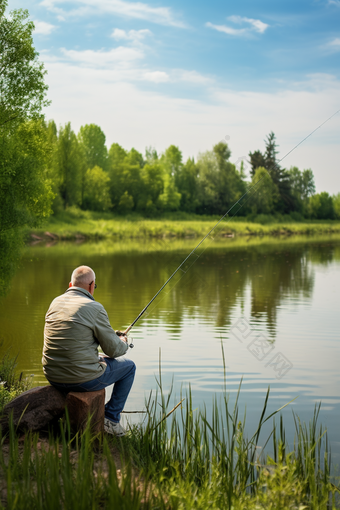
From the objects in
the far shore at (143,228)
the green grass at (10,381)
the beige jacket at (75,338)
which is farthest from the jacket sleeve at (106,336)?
the far shore at (143,228)

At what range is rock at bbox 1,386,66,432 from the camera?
155 inches

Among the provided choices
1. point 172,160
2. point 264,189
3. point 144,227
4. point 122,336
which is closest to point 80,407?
point 122,336

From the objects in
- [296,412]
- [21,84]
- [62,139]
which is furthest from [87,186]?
[296,412]

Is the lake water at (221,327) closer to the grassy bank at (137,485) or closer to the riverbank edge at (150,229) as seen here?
the grassy bank at (137,485)

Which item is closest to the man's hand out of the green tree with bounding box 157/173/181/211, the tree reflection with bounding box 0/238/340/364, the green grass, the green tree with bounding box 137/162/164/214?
the tree reflection with bounding box 0/238/340/364

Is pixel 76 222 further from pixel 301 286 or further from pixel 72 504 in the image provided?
pixel 72 504

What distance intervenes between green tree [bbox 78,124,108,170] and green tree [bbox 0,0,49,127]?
51.0 meters

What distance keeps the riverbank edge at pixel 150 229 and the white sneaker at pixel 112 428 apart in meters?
35.7

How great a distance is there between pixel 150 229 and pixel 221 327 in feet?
125

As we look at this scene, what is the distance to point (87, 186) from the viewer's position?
54.8 metres

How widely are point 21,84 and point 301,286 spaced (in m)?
11.1

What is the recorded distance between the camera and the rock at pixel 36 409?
3.94m

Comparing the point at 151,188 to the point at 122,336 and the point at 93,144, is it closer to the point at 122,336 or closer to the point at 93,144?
the point at 93,144

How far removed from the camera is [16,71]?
10180mm
